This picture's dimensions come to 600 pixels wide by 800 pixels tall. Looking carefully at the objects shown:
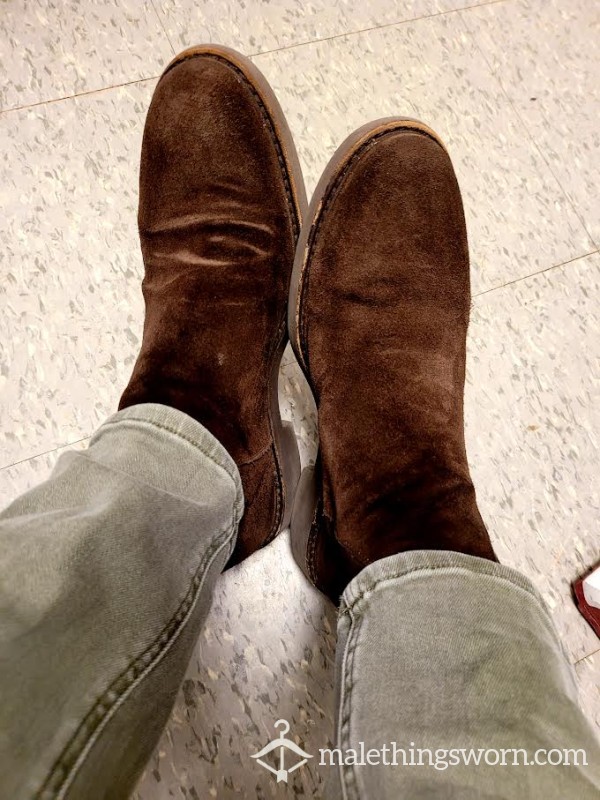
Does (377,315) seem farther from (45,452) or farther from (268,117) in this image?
(45,452)

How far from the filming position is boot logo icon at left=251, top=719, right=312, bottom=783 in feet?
2.24

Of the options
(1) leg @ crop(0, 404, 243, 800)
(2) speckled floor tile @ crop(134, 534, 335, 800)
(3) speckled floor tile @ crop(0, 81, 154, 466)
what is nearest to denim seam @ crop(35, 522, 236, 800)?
(1) leg @ crop(0, 404, 243, 800)

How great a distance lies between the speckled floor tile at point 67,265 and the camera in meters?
0.75

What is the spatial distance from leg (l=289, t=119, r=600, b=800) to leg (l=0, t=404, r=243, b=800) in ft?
0.48

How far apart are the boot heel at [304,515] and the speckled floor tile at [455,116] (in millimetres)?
383

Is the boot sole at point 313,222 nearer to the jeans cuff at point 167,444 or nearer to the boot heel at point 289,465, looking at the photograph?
the boot heel at point 289,465

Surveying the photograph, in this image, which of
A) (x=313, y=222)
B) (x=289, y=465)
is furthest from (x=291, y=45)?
(x=289, y=465)

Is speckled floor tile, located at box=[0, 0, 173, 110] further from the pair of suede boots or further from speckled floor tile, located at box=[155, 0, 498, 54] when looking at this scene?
the pair of suede boots

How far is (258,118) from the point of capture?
0.70 metres

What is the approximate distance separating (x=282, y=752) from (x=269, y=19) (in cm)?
97

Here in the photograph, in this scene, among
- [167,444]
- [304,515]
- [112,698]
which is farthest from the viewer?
[304,515]

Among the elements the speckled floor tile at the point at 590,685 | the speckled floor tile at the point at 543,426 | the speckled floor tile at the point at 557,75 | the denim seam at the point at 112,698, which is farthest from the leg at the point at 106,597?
the speckled floor tile at the point at 557,75

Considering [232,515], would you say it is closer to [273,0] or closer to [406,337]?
[406,337]

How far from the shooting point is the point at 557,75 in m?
0.90
